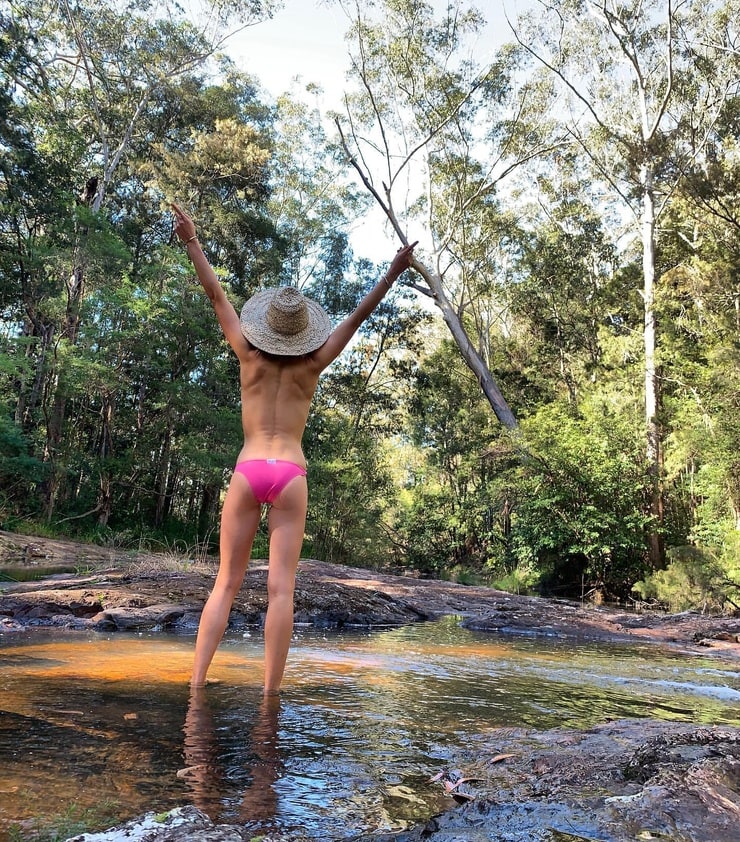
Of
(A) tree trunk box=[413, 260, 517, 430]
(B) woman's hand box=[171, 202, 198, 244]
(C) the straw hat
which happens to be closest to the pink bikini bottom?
(C) the straw hat

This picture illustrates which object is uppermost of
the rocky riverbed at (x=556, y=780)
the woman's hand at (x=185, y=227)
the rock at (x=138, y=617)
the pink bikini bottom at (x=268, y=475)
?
the woman's hand at (x=185, y=227)

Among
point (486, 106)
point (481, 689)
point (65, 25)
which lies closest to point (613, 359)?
point (486, 106)

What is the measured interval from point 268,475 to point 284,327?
0.78 meters

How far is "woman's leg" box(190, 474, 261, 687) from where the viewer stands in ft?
11.0

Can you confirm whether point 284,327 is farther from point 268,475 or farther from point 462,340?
point 462,340

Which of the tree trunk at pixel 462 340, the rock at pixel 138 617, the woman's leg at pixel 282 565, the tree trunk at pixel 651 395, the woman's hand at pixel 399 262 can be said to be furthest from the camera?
the tree trunk at pixel 462 340

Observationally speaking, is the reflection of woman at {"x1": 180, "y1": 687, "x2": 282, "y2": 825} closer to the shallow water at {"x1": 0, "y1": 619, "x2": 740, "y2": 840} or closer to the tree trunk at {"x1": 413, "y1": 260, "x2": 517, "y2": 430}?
the shallow water at {"x1": 0, "y1": 619, "x2": 740, "y2": 840}

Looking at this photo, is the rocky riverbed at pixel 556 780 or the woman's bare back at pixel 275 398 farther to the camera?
the woman's bare back at pixel 275 398

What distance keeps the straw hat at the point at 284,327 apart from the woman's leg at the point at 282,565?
689mm

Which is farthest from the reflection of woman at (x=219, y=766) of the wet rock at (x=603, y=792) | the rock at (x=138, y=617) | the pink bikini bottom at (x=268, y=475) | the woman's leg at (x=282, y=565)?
the rock at (x=138, y=617)

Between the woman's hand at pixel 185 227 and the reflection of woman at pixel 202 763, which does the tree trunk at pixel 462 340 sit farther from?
the reflection of woman at pixel 202 763

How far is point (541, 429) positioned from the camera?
17672 mm

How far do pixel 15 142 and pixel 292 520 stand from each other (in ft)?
59.8

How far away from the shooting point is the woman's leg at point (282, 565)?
328 centimetres
